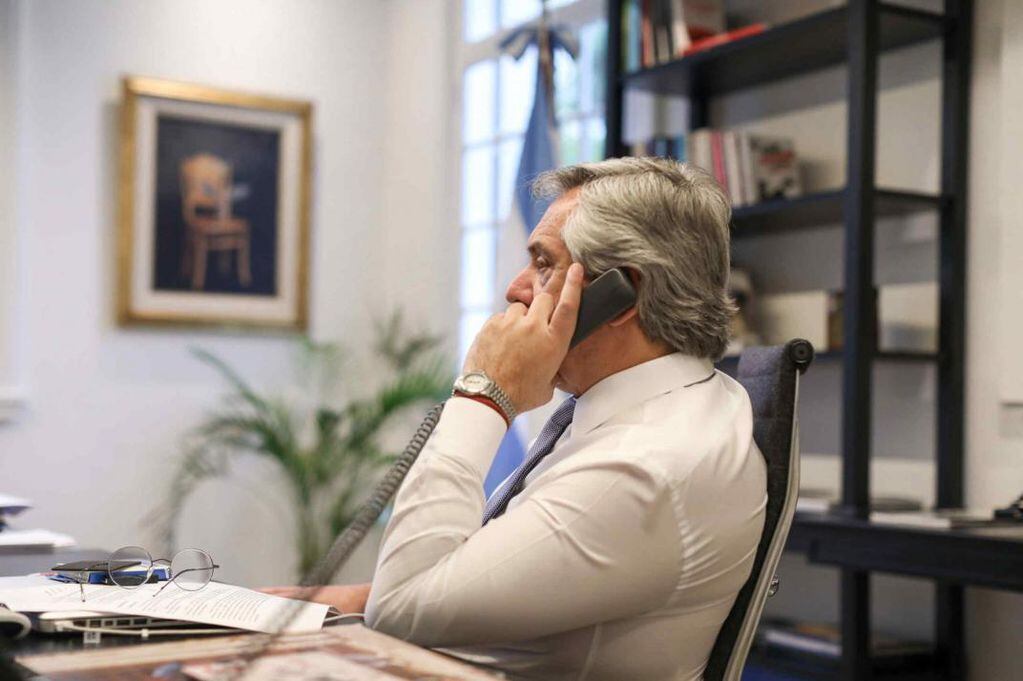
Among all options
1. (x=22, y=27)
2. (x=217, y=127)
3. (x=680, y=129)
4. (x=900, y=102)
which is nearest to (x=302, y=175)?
(x=217, y=127)

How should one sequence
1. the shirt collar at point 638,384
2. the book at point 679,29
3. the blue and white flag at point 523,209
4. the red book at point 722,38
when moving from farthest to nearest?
the blue and white flag at point 523,209
the book at point 679,29
the red book at point 722,38
the shirt collar at point 638,384

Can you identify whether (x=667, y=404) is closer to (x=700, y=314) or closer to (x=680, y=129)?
(x=700, y=314)

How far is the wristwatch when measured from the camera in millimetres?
1483

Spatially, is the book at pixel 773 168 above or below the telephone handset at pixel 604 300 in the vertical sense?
above

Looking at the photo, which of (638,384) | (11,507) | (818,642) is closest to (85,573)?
(638,384)

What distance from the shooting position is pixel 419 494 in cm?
141

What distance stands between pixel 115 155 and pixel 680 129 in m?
2.34

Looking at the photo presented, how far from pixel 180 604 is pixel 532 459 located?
53cm

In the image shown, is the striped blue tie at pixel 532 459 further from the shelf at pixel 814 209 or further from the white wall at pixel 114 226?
the white wall at pixel 114 226

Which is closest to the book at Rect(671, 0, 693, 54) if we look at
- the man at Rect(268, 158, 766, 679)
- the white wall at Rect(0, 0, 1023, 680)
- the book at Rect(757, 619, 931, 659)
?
the white wall at Rect(0, 0, 1023, 680)

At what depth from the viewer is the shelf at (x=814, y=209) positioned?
3.05m

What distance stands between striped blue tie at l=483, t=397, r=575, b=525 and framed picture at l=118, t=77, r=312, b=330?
3538 millimetres

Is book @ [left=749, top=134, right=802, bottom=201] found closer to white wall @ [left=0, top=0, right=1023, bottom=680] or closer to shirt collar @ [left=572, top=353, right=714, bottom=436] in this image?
white wall @ [left=0, top=0, right=1023, bottom=680]

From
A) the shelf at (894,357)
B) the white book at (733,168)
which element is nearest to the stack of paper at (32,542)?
the shelf at (894,357)
